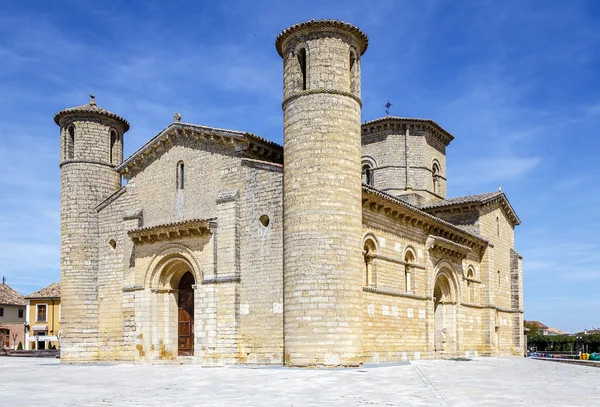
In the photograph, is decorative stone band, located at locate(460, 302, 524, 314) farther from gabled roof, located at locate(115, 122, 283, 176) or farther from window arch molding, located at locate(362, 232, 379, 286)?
gabled roof, located at locate(115, 122, 283, 176)

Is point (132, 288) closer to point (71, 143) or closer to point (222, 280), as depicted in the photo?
point (222, 280)

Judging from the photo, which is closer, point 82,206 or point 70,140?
point 82,206

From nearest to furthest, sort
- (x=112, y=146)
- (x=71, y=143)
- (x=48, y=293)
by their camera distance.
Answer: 1. (x=71, y=143)
2. (x=112, y=146)
3. (x=48, y=293)

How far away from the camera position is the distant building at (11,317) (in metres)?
62.2

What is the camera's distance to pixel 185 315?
26062 mm

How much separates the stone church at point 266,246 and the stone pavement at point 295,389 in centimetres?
326

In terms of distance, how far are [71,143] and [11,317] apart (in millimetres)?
42241

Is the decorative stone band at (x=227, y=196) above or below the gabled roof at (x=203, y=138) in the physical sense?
below

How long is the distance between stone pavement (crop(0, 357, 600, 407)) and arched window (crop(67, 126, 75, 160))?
11939 millimetres

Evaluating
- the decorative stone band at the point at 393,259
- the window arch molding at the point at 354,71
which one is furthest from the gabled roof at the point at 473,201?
the window arch molding at the point at 354,71

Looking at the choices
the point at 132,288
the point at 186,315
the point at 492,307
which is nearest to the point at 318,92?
the point at 186,315

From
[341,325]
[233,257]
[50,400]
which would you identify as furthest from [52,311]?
[50,400]

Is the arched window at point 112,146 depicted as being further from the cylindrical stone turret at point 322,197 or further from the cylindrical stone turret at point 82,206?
the cylindrical stone turret at point 322,197

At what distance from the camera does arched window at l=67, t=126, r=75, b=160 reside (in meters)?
28.8
